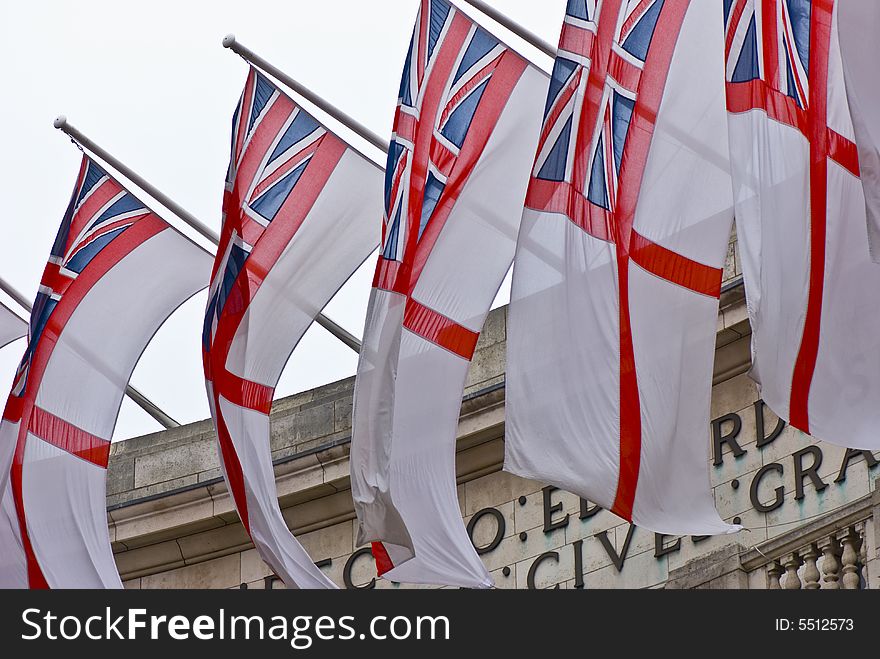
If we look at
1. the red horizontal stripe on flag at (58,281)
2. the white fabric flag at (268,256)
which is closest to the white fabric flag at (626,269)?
the white fabric flag at (268,256)

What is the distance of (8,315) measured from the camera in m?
22.0

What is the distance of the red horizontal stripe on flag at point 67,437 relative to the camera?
19.5m

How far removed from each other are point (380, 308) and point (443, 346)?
69 centimetres

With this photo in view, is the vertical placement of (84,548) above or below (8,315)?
below

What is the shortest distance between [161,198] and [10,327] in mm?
2196

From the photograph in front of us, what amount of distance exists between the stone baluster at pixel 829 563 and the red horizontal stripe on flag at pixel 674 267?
2.24 meters

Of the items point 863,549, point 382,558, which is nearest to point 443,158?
point 382,558

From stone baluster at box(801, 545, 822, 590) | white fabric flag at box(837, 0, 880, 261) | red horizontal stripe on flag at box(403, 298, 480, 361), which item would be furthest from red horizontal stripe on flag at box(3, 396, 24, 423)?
white fabric flag at box(837, 0, 880, 261)

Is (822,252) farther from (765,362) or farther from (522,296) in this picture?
(522,296)

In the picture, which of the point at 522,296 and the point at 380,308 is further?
the point at 380,308

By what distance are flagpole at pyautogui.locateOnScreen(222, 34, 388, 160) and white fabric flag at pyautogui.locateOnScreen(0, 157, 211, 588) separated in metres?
1.68

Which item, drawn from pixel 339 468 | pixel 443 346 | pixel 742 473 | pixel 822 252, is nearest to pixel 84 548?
pixel 339 468

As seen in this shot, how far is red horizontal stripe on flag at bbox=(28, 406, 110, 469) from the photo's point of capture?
19.5m

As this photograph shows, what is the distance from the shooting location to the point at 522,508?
64.7 feet
